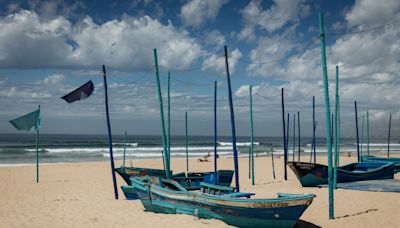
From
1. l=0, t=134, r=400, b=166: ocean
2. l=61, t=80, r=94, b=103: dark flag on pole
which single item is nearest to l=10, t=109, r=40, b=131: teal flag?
l=0, t=134, r=400, b=166: ocean

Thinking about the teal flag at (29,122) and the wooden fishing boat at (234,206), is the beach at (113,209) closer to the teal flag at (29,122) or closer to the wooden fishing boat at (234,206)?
the wooden fishing boat at (234,206)

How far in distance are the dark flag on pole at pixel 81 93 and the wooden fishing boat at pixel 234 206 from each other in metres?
5.41

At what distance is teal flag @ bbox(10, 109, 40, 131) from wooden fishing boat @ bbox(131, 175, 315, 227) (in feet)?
37.5

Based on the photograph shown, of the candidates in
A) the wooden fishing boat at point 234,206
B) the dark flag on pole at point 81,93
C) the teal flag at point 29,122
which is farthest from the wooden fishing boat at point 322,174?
the teal flag at point 29,122

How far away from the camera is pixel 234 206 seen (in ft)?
36.3

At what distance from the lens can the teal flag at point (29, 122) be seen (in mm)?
21263

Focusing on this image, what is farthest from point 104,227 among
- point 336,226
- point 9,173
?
point 9,173

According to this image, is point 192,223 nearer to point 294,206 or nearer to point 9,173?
point 294,206

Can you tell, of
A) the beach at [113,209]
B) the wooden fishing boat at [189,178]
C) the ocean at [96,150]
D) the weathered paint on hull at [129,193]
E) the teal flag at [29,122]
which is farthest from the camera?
the ocean at [96,150]

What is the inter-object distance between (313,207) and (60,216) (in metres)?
9.87

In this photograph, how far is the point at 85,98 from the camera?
16344mm

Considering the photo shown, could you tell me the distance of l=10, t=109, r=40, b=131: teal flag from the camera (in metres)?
21.3

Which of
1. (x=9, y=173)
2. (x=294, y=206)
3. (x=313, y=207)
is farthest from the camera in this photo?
(x=9, y=173)

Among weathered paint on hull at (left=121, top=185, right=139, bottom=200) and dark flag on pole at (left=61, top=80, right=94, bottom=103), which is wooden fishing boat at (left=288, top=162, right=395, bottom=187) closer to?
weathered paint on hull at (left=121, top=185, right=139, bottom=200)
